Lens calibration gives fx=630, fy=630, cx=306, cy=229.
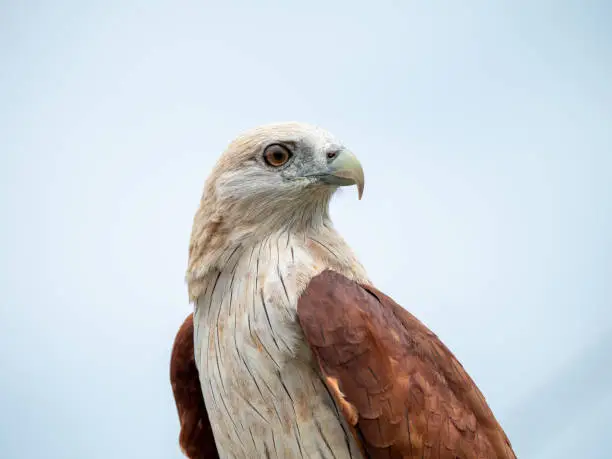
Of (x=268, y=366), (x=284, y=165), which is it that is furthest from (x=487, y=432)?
(x=284, y=165)

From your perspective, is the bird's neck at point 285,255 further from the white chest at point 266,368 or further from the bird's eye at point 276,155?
the bird's eye at point 276,155

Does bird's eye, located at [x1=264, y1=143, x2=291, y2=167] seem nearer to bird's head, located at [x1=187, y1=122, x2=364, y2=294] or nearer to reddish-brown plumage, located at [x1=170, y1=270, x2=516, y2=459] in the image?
bird's head, located at [x1=187, y1=122, x2=364, y2=294]

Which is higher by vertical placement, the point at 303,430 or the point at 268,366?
the point at 268,366

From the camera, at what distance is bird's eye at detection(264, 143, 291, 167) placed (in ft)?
7.92

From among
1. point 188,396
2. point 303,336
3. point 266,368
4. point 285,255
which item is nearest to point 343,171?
point 285,255

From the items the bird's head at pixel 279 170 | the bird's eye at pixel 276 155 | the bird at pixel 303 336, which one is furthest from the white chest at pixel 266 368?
the bird's eye at pixel 276 155

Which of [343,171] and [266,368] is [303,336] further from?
[343,171]

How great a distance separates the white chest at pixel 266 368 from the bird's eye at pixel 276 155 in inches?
12.0

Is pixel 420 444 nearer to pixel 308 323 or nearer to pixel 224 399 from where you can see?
pixel 308 323

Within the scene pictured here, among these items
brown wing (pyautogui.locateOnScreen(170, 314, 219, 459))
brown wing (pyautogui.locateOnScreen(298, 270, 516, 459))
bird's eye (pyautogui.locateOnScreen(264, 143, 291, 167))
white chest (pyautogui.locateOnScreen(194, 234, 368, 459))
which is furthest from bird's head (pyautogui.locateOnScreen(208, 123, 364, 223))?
brown wing (pyautogui.locateOnScreen(170, 314, 219, 459))

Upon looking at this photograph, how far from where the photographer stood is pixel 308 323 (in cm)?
216

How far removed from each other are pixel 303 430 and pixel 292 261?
0.61m

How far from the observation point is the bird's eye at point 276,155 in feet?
7.92

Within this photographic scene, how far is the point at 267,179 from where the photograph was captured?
240 centimetres
